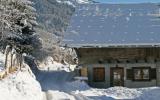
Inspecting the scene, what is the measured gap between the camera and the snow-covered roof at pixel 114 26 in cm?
4085

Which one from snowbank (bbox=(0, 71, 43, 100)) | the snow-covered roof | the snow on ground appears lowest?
the snow on ground

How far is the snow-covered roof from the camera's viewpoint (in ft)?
134

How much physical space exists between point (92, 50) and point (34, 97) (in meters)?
16.1

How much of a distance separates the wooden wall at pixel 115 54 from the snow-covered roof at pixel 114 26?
2.45 ft

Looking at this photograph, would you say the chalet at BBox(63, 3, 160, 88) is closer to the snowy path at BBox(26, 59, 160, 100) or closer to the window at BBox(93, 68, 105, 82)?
the window at BBox(93, 68, 105, 82)

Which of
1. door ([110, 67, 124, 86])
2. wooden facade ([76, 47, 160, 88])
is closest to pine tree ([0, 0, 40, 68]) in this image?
wooden facade ([76, 47, 160, 88])

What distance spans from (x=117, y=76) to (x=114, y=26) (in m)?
5.70

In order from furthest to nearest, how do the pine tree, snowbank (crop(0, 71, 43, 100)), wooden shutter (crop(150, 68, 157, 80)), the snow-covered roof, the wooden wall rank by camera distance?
the snow-covered roof, the wooden wall, wooden shutter (crop(150, 68, 157, 80)), the pine tree, snowbank (crop(0, 71, 43, 100))

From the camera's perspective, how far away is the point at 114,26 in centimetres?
4403

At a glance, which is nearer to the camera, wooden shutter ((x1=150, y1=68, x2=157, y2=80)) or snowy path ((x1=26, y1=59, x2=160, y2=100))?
snowy path ((x1=26, y1=59, x2=160, y2=100))

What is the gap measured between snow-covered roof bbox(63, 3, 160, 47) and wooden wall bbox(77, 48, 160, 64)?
746mm

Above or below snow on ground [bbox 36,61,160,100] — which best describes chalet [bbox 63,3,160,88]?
above

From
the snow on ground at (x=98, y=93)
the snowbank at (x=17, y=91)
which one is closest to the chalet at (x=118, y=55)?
the snow on ground at (x=98, y=93)

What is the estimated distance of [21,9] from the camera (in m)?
42.2
